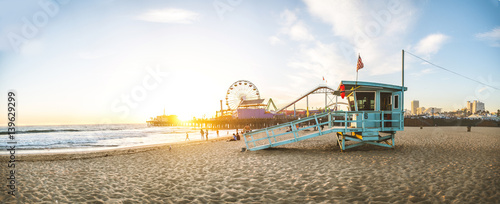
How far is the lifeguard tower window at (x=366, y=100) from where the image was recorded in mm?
12289

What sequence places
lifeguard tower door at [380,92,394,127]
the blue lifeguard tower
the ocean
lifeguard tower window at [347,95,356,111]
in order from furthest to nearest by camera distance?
1. the ocean
2. lifeguard tower window at [347,95,356,111]
3. lifeguard tower door at [380,92,394,127]
4. the blue lifeguard tower

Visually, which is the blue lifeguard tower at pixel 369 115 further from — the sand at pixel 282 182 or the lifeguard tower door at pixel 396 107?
the sand at pixel 282 182

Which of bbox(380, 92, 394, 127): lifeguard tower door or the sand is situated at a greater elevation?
bbox(380, 92, 394, 127): lifeguard tower door

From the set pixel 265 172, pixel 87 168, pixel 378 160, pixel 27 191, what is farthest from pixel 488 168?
pixel 87 168

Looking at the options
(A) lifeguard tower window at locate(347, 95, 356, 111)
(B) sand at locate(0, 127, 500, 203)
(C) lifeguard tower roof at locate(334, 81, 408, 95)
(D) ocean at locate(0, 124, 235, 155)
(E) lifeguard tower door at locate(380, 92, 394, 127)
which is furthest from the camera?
(D) ocean at locate(0, 124, 235, 155)

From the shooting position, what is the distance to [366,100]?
1235cm

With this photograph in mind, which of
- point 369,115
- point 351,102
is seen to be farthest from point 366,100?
point 369,115

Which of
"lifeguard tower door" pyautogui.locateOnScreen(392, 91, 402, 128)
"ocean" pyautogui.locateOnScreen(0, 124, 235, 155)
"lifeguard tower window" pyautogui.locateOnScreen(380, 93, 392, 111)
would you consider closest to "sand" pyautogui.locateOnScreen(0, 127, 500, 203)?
"lifeguard tower door" pyautogui.locateOnScreen(392, 91, 402, 128)

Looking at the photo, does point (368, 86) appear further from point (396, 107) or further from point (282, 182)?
point (282, 182)

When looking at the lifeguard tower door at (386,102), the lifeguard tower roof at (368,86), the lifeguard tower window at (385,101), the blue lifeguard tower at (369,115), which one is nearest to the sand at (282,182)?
the blue lifeguard tower at (369,115)

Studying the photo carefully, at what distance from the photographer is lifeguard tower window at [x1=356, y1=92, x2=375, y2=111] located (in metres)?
12.3

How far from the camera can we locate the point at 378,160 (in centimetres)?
908

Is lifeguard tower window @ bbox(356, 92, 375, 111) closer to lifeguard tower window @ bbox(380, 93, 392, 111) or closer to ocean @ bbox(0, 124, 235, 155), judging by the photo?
lifeguard tower window @ bbox(380, 93, 392, 111)

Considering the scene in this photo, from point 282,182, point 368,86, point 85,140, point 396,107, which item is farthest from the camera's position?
point 85,140
